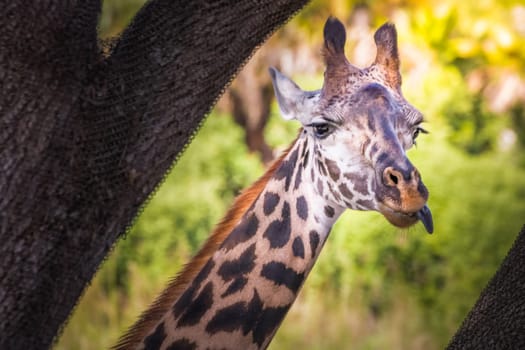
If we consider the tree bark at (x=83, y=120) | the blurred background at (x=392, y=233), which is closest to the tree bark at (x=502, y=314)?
the tree bark at (x=83, y=120)

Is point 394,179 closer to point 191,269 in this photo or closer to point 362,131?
point 362,131

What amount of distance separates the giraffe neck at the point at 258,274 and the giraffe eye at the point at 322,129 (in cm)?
9

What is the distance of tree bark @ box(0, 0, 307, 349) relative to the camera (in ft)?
10.3

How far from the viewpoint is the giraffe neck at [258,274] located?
3770mm

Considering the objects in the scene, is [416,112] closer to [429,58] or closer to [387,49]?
[387,49]

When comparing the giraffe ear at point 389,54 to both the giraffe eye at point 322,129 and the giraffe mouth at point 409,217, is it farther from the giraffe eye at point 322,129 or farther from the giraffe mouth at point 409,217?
the giraffe mouth at point 409,217

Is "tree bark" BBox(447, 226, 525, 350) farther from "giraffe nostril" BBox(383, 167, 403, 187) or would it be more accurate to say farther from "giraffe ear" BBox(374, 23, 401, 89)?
"giraffe ear" BBox(374, 23, 401, 89)

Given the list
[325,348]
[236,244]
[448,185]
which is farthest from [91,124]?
[448,185]

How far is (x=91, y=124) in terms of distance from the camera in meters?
3.27

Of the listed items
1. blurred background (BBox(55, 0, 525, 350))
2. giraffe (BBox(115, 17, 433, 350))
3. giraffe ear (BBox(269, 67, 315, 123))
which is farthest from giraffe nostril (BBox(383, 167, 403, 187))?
blurred background (BBox(55, 0, 525, 350))

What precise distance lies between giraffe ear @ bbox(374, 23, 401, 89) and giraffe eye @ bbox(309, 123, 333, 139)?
Answer: 0.35 m

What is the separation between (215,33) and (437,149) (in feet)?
21.7

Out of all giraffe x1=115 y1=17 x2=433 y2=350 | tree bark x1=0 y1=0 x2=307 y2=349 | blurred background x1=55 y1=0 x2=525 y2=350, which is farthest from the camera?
blurred background x1=55 y1=0 x2=525 y2=350

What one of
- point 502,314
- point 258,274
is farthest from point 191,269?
point 502,314
